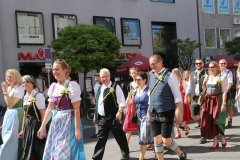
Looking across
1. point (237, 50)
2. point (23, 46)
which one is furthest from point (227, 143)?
point (237, 50)

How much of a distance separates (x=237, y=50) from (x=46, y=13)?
49.3 feet

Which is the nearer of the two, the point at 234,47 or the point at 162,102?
the point at 162,102

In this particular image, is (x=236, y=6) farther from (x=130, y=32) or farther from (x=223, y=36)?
(x=130, y=32)

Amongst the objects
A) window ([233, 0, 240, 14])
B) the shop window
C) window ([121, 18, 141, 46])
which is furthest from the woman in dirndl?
window ([233, 0, 240, 14])

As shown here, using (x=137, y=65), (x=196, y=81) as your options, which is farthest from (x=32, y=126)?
(x=137, y=65)

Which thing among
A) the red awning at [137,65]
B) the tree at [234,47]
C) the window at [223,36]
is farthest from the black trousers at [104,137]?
the window at [223,36]

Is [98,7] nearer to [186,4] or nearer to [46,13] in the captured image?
[46,13]

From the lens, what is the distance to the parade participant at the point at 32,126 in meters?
6.22

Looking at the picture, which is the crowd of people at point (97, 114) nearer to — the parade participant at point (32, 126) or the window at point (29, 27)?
the parade participant at point (32, 126)

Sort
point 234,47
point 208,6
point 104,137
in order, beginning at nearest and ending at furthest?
point 104,137 → point 234,47 → point 208,6

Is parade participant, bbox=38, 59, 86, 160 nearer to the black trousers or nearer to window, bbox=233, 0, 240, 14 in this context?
the black trousers

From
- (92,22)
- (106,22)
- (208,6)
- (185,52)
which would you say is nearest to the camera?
(92,22)

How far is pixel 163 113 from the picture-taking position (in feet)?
19.7

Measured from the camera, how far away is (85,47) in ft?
55.5
